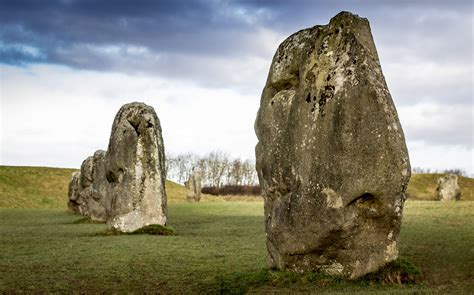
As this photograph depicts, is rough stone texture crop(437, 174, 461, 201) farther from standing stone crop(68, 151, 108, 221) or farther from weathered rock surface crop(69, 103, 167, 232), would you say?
weathered rock surface crop(69, 103, 167, 232)

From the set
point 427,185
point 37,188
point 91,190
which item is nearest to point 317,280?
point 91,190

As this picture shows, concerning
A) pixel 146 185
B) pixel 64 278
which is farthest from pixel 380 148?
pixel 146 185

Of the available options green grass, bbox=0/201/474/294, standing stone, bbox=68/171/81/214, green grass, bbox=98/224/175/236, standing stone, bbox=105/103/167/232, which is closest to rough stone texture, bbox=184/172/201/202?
standing stone, bbox=68/171/81/214

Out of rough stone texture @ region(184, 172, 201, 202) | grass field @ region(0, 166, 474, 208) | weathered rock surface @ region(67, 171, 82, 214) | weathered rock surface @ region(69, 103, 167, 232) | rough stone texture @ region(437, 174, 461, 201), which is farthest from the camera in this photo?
grass field @ region(0, 166, 474, 208)

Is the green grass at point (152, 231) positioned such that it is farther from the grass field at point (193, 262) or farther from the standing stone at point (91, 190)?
the standing stone at point (91, 190)

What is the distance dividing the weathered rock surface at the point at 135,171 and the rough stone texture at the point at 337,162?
10750 millimetres

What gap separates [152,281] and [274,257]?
2.47m

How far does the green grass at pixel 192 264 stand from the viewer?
11.3 meters

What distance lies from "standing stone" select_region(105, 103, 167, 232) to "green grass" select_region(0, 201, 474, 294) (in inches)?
46.3

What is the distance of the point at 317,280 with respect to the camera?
11.3m

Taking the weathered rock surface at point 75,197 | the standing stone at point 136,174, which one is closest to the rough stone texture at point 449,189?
the weathered rock surface at point 75,197

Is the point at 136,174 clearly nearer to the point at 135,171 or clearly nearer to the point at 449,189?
the point at 135,171

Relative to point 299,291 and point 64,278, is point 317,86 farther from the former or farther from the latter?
point 64,278

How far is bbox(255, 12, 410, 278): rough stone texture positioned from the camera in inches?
432
